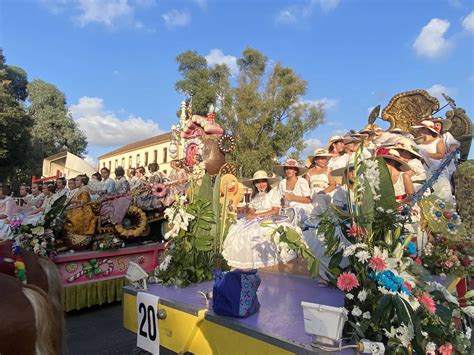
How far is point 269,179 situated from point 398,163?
6.47 ft

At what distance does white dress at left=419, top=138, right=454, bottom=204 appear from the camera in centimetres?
469

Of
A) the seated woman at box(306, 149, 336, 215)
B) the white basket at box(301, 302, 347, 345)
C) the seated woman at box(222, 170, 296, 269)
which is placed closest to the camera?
the white basket at box(301, 302, 347, 345)

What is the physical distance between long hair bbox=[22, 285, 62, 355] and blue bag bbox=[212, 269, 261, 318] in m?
1.32

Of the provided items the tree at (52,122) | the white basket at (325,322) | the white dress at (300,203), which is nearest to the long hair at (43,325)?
the white basket at (325,322)

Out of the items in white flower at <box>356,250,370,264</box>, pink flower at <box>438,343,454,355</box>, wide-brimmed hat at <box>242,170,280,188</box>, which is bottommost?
pink flower at <box>438,343,454,355</box>

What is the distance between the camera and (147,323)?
3.12 m

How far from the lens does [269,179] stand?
5426mm

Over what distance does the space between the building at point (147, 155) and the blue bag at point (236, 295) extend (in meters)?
37.4

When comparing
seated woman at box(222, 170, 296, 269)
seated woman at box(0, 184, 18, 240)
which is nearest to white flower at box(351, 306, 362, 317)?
seated woman at box(222, 170, 296, 269)

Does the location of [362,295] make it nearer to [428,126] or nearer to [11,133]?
[428,126]

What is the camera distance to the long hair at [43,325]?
2.78 m

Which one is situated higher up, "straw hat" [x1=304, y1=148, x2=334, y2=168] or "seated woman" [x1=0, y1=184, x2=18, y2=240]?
"straw hat" [x1=304, y1=148, x2=334, y2=168]

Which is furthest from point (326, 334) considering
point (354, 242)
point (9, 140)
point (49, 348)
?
point (9, 140)

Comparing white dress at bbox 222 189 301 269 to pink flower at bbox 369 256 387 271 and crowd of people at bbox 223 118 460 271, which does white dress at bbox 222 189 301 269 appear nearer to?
crowd of people at bbox 223 118 460 271
